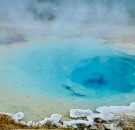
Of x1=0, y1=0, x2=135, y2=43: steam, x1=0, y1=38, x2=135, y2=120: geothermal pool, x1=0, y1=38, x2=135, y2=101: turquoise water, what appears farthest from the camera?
x1=0, y1=0, x2=135, y2=43: steam

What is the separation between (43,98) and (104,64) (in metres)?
2.40

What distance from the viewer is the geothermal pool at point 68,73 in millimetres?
9141

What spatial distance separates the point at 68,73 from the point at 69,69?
23cm

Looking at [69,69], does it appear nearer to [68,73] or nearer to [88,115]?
[68,73]

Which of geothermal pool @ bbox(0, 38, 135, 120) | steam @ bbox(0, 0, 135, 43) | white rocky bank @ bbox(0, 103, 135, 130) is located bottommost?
white rocky bank @ bbox(0, 103, 135, 130)

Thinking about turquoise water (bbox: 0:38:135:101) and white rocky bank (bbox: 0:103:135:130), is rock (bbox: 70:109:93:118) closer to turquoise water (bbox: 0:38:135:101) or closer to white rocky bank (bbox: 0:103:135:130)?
white rocky bank (bbox: 0:103:135:130)

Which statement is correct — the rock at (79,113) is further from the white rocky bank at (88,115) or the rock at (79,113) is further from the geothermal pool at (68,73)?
the geothermal pool at (68,73)

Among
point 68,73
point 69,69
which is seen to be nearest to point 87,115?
point 68,73

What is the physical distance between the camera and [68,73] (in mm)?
10242

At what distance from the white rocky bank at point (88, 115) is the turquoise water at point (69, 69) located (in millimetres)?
699

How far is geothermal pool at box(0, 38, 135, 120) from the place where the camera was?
9.14 m

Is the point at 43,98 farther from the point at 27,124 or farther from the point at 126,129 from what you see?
the point at 126,129

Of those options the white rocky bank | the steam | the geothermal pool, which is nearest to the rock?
the white rocky bank

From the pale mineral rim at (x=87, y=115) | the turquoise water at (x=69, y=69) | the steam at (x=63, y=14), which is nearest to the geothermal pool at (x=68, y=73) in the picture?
the turquoise water at (x=69, y=69)
